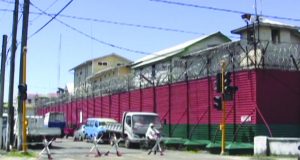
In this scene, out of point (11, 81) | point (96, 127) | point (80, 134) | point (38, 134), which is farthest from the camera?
point (80, 134)

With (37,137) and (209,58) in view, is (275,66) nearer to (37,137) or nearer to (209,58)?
(209,58)

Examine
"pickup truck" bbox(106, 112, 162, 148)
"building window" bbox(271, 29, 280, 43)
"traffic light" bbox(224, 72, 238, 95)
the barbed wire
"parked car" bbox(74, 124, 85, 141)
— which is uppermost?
"building window" bbox(271, 29, 280, 43)

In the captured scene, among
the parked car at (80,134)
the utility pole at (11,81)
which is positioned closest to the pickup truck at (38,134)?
the utility pole at (11,81)

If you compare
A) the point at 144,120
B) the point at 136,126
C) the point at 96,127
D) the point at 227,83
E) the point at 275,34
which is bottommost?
the point at 96,127

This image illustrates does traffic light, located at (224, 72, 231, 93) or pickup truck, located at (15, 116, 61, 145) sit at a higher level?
traffic light, located at (224, 72, 231, 93)

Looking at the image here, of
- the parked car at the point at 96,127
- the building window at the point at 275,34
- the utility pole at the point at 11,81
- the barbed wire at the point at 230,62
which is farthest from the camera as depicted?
the building window at the point at 275,34

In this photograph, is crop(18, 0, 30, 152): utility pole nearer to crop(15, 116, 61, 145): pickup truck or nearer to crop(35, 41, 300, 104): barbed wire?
crop(15, 116, 61, 145): pickup truck

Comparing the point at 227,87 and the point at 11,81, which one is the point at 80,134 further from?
the point at 227,87

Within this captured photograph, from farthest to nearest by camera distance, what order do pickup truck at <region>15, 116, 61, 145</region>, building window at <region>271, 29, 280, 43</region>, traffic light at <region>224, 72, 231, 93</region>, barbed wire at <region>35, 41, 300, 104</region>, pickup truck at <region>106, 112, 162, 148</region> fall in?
1. building window at <region>271, 29, 280, 43</region>
2. pickup truck at <region>106, 112, 162, 148</region>
3. pickup truck at <region>15, 116, 61, 145</region>
4. barbed wire at <region>35, 41, 300, 104</region>
5. traffic light at <region>224, 72, 231, 93</region>

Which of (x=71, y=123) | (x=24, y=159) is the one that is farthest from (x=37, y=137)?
(x=71, y=123)

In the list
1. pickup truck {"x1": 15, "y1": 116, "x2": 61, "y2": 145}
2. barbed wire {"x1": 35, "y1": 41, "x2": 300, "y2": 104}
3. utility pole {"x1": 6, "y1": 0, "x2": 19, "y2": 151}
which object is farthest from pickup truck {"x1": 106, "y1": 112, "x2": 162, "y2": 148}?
utility pole {"x1": 6, "y1": 0, "x2": 19, "y2": 151}

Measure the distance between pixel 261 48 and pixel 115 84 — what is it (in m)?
23.3

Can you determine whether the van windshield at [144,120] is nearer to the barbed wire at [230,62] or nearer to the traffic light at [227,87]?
the barbed wire at [230,62]

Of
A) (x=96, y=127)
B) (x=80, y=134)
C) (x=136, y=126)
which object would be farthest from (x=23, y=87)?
(x=80, y=134)
